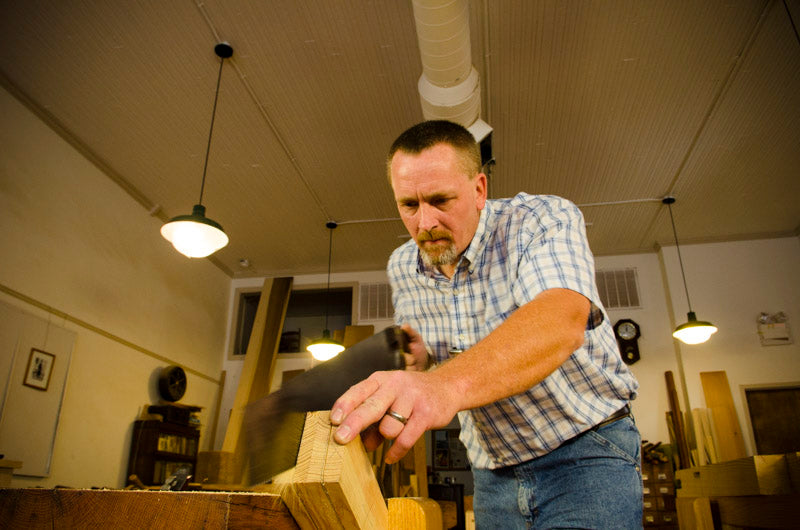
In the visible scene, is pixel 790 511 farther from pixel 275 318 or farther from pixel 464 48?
pixel 275 318

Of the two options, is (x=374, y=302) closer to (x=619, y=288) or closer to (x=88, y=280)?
(x=619, y=288)

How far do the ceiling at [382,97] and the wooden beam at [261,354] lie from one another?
1.82 metres

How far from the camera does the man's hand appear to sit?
0.61m

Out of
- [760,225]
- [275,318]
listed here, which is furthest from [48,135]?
[760,225]

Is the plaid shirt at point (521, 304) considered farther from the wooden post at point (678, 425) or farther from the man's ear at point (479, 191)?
the wooden post at point (678, 425)

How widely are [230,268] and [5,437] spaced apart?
4.47m

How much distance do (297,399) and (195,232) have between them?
3.66 metres

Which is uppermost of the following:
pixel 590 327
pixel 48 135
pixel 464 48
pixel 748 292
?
pixel 48 135

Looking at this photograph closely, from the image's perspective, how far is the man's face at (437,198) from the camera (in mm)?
1292

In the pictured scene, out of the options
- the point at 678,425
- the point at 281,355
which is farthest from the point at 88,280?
the point at 678,425

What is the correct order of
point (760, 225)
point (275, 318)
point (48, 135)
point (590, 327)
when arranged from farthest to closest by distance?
point (275, 318) < point (760, 225) < point (48, 135) < point (590, 327)

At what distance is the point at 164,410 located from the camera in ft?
21.3

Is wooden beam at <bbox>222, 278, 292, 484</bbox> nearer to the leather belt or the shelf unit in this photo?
the shelf unit

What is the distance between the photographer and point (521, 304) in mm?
1182
